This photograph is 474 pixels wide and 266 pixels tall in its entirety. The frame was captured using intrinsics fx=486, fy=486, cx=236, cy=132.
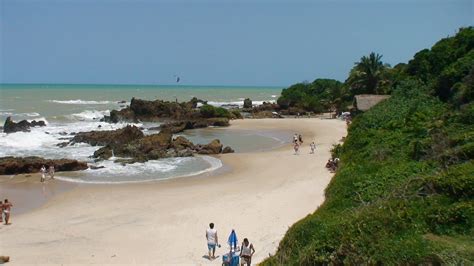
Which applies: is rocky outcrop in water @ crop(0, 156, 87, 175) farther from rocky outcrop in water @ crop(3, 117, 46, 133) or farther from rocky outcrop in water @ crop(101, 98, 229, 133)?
rocky outcrop in water @ crop(101, 98, 229, 133)

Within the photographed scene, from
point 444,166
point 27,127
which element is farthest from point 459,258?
point 27,127

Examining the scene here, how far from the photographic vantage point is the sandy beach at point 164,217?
1298cm

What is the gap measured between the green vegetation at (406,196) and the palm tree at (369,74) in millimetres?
29021

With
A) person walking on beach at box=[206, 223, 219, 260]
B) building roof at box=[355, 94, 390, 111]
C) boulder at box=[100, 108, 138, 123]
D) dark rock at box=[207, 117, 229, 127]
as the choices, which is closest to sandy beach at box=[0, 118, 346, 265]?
person walking on beach at box=[206, 223, 219, 260]

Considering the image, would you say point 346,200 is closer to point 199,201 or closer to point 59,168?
point 199,201

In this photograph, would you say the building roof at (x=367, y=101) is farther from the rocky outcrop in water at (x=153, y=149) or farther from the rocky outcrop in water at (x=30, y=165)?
the rocky outcrop in water at (x=30, y=165)

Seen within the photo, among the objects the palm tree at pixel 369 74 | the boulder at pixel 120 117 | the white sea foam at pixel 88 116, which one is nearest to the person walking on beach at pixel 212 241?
the palm tree at pixel 369 74

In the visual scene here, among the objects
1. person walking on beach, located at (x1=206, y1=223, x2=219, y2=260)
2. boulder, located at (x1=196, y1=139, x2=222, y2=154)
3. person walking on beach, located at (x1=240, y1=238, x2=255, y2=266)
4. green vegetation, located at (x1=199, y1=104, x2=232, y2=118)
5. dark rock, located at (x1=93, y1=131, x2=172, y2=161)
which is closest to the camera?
person walking on beach, located at (x1=240, y1=238, x2=255, y2=266)

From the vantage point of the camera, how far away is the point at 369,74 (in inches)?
1951

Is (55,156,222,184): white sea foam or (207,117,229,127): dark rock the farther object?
(207,117,229,127): dark rock

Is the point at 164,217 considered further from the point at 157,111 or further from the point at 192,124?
the point at 157,111

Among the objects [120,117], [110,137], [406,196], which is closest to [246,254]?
[406,196]

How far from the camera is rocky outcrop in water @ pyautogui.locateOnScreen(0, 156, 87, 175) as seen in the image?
2509cm

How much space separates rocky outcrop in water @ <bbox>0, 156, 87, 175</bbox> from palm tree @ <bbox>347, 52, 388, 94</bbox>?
31.6m
